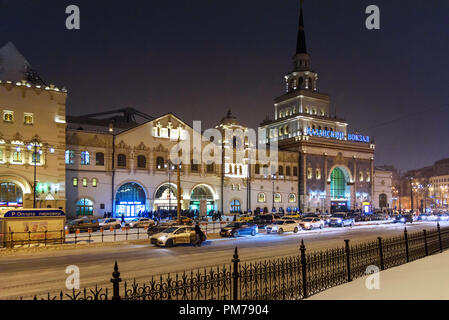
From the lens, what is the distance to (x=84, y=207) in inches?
1987

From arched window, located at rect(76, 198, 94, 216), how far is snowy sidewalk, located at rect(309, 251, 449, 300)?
43.6 m

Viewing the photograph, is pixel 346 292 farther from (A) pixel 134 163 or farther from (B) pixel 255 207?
(B) pixel 255 207

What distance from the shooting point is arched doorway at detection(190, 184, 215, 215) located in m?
61.0

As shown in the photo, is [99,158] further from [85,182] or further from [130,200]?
[130,200]

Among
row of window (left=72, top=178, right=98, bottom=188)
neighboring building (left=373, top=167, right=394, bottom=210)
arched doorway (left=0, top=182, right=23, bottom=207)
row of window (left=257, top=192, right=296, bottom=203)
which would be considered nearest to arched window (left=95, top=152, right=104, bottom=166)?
row of window (left=72, top=178, right=98, bottom=188)

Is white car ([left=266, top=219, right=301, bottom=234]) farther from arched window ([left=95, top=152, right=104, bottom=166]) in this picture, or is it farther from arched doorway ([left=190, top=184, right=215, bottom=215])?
arched window ([left=95, top=152, right=104, bottom=166])

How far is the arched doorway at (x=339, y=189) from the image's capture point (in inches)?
3223

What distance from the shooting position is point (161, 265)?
17.9m

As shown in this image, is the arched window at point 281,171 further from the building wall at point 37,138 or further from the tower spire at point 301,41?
the building wall at point 37,138

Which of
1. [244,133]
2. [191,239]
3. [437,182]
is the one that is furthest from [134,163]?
[437,182]

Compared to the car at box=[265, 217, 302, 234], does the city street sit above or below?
above

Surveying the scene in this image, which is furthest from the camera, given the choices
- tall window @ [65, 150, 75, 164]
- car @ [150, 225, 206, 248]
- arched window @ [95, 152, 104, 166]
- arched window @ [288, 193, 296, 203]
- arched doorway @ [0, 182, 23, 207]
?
arched window @ [288, 193, 296, 203]

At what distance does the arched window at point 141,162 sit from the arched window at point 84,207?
27.4ft

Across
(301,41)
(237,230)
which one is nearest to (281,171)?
(301,41)
